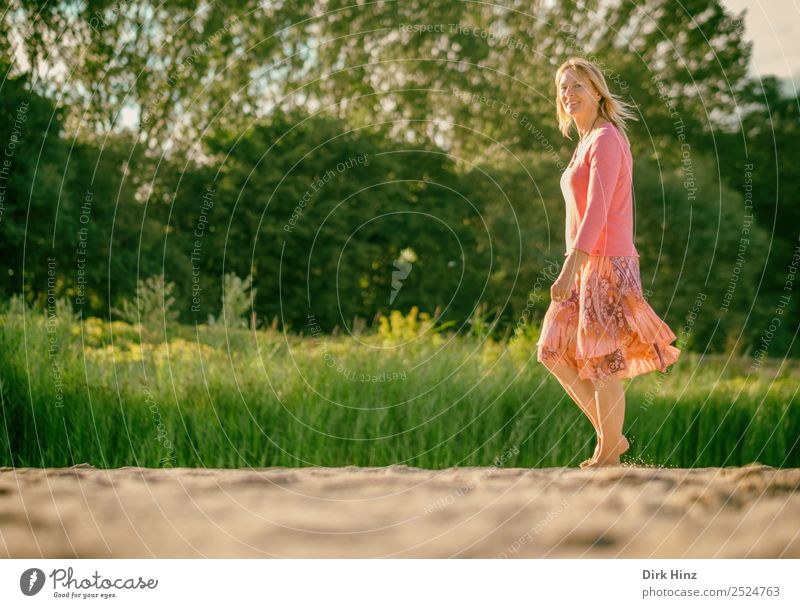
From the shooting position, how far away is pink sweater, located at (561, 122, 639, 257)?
3.74 meters

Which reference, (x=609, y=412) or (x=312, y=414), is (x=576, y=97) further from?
(x=312, y=414)

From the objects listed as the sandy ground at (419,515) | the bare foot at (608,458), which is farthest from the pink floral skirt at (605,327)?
the sandy ground at (419,515)

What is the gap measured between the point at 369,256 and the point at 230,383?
8.02 meters

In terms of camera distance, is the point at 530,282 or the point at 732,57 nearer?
the point at 530,282

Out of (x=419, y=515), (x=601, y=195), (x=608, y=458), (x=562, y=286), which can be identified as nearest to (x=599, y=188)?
(x=601, y=195)

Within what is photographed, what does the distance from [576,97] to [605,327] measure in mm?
1043

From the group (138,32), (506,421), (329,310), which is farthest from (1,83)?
(506,421)

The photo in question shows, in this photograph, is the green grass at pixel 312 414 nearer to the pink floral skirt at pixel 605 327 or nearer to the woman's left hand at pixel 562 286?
the pink floral skirt at pixel 605 327

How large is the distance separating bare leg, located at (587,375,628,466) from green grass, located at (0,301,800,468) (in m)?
1.51

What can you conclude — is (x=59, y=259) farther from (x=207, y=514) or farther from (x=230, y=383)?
(x=207, y=514)

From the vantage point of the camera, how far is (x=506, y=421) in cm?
594

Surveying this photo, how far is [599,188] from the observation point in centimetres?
375

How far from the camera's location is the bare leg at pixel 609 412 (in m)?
3.88

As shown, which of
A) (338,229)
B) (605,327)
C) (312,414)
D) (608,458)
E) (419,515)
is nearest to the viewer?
(419,515)
